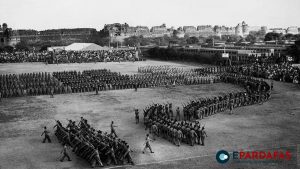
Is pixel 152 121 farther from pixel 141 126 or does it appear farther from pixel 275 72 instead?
pixel 275 72

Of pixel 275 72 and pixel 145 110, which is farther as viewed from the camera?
pixel 275 72

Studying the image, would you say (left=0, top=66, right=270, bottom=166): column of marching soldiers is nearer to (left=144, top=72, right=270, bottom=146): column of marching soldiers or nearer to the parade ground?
(left=144, top=72, right=270, bottom=146): column of marching soldiers

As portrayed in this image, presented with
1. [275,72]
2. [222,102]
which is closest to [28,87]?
[222,102]

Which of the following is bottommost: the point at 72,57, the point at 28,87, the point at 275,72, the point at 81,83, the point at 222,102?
the point at 222,102

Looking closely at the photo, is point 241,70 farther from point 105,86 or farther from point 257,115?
point 257,115

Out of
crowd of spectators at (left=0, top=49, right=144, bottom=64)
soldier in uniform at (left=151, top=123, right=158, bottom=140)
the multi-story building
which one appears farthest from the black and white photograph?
the multi-story building

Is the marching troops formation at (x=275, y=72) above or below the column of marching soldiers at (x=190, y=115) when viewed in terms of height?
above

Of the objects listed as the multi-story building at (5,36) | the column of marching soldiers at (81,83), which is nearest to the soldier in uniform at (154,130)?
the column of marching soldiers at (81,83)

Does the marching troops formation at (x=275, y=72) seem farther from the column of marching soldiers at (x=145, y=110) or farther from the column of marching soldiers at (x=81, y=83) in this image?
the column of marching soldiers at (x=81, y=83)
